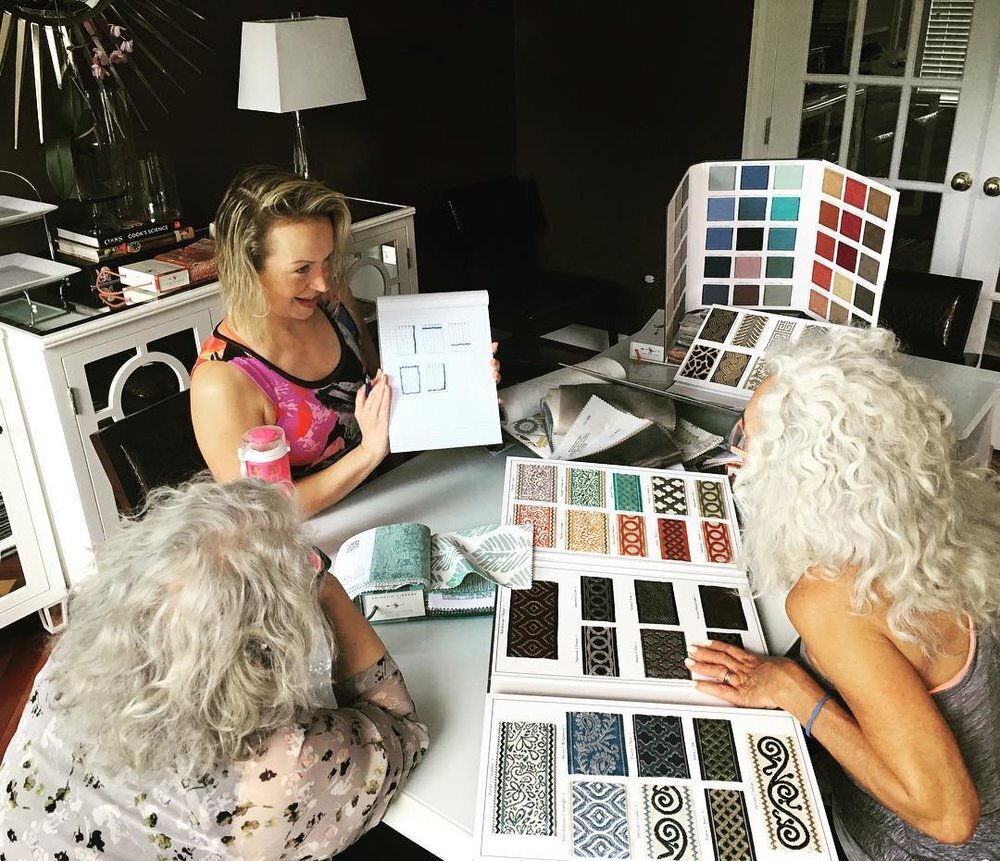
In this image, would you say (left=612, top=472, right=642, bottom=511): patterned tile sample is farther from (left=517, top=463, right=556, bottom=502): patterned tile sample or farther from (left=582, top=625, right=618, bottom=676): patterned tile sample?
(left=582, top=625, right=618, bottom=676): patterned tile sample

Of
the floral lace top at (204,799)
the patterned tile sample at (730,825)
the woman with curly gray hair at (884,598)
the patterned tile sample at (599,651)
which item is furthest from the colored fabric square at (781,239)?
the floral lace top at (204,799)

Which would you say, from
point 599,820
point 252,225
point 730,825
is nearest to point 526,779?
point 599,820

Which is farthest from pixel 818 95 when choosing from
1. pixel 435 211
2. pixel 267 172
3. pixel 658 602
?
pixel 658 602

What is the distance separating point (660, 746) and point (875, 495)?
0.39 metres

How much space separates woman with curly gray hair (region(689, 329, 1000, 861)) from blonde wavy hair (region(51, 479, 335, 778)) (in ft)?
1.83

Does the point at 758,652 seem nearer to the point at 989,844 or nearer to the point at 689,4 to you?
the point at 989,844

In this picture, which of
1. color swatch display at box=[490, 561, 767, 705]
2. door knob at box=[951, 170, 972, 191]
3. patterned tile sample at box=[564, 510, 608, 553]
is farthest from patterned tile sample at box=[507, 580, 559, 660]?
door knob at box=[951, 170, 972, 191]

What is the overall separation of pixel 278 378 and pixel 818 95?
2.76m

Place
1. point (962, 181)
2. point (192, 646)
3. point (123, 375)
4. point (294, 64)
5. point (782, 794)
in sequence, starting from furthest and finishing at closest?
1. point (962, 181)
2. point (294, 64)
3. point (123, 375)
4. point (782, 794)
5. point (192, 646)

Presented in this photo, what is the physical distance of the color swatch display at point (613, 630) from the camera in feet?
3.80

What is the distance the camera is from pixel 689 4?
3.72m

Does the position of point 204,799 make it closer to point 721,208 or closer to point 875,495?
point 875,495

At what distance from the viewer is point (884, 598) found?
42.1 inches

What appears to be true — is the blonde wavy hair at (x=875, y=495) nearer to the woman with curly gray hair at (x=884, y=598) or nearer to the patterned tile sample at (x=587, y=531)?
the woman with curly gray hair at (x=884, y=598)
